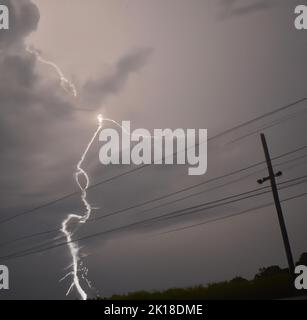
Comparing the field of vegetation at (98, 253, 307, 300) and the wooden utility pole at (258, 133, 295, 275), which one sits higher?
the wooden utility pole at (258, 133, 295, 275)

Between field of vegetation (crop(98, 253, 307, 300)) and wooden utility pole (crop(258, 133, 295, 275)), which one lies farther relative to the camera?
field of vegetation (crop(98, 253, 307, 300))

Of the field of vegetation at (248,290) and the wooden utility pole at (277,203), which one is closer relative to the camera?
the wooden utility pole at (277,203)

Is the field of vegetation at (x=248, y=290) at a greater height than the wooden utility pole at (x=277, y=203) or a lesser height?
lesser

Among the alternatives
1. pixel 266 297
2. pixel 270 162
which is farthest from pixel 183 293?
pixel 270 162

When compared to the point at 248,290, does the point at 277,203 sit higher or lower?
higher
